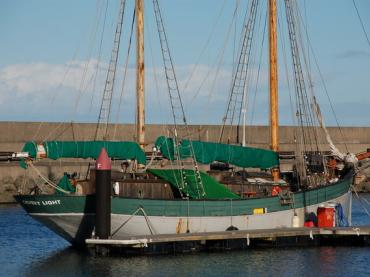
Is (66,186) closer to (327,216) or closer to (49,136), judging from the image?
(327,216)

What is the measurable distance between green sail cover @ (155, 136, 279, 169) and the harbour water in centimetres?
547

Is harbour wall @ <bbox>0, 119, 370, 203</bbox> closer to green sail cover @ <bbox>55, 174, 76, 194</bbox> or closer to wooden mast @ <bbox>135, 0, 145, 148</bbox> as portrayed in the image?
wooden mast @ <bbox>135, 0, 145, 148</bbox>

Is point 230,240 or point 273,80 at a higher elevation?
point 273,80

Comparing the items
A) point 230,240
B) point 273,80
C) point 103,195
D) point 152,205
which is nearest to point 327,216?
point 230,240

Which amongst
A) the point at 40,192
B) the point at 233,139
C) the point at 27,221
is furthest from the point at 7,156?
the point at 40,192

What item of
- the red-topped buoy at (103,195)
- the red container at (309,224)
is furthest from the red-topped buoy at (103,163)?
the red container at (309,224)

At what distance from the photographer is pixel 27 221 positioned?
186 ft

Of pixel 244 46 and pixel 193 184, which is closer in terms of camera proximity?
pixel 193 184

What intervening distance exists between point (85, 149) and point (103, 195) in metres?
4.64

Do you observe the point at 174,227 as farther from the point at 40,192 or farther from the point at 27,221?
the point at 27,221

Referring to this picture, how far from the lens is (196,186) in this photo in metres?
42.7

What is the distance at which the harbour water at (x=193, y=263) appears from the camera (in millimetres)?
36531

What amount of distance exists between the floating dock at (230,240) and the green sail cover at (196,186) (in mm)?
2071

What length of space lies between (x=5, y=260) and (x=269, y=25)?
18.9 metres
